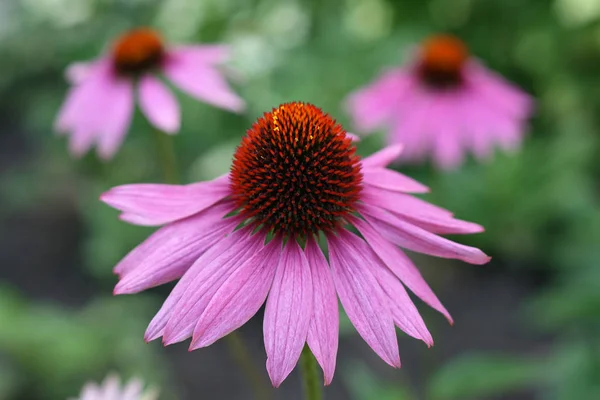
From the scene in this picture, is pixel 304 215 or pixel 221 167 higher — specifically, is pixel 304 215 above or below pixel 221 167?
below

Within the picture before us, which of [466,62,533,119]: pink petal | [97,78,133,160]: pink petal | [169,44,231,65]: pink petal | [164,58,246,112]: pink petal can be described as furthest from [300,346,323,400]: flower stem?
[466,62,533,119]: pink petal

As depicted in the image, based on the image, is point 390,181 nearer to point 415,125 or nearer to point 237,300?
point 237,300

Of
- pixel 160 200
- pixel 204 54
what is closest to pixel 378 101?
pixel 204 54

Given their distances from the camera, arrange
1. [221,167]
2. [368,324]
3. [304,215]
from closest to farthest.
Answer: [368,324] < [304,215] < [221,167]

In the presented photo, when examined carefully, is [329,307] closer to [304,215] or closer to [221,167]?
[304,215]

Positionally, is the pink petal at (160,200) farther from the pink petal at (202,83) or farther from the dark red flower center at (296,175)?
the pink petal at (202,83)

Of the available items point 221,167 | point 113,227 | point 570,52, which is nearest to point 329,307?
point 221,167

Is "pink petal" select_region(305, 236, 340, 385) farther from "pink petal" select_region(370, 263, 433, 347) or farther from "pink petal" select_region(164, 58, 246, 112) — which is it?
"pink petal" select_region(164, 58, 246, 112)
